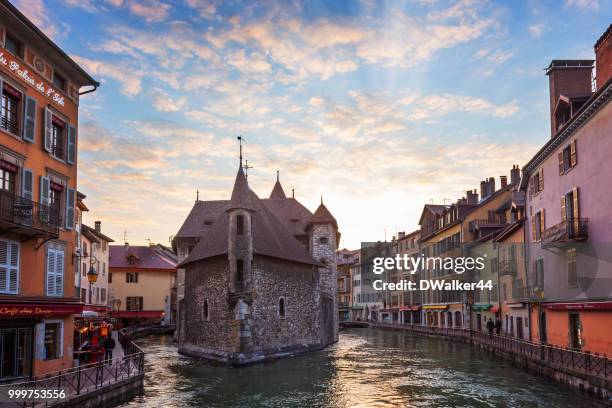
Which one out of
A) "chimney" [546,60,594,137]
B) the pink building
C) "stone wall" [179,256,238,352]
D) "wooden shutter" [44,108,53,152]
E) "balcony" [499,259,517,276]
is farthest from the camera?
"balcony" [499,259,517,276]

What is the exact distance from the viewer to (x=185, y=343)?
134 feet

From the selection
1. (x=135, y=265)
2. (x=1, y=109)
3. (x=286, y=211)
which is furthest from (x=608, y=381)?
(x=135, y=265)

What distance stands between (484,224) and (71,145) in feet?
129

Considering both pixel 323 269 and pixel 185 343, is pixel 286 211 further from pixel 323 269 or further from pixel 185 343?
pixel 185 343

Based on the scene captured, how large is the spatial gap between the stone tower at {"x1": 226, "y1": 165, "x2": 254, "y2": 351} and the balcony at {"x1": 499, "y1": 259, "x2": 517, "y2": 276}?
685 inches

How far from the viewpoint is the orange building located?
1856cm

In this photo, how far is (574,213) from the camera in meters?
26.5

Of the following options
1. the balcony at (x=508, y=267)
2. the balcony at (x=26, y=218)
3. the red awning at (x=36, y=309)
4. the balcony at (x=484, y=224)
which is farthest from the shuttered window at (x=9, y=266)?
the balcony at (x=484, y=224)

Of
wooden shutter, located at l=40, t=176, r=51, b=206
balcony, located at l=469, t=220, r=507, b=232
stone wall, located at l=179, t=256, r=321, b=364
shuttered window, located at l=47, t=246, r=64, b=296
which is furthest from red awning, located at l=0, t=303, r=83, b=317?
balcony, located at l=469, t=220, r=507, b=232

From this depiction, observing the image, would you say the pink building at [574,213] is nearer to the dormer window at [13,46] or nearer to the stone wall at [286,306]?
the stone wall at [286,306]

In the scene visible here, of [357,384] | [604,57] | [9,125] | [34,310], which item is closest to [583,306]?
[357,384]

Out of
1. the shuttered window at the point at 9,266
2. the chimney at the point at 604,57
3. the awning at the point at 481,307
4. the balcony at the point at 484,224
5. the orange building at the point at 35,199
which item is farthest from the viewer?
the balcony at the point at 484,224

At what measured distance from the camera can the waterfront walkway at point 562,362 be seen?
64.4 feet

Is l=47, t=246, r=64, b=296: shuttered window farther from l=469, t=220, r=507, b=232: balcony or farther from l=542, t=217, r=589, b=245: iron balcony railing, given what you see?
l=469, t=220, r=507, b=232: balcony
